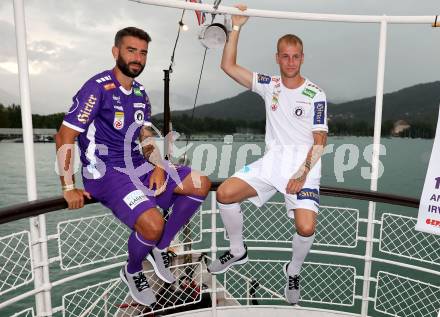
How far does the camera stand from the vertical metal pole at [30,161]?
195cm

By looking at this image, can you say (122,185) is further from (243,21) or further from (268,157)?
(243,21)

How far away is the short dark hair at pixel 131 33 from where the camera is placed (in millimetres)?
2277

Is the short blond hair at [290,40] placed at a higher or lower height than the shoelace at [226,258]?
higher

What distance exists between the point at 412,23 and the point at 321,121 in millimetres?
990

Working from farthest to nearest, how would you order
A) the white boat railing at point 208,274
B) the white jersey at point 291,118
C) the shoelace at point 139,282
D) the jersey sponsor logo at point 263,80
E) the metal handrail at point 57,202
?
1. the jersey sponsor logo at point 263,80
2. the white jersey at point 291,118
3. the shoelace at point 139,282
4. the white boat railing at point 208,274
5. the metal handrail at point 57,202

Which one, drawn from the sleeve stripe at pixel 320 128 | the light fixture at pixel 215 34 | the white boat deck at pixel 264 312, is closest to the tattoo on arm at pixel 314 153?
the sleeve stripe at pixel 320 128

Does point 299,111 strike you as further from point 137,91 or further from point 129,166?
point 129,166

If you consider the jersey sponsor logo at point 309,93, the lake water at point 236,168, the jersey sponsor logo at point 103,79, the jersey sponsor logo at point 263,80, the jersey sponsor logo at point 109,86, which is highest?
the jersey sponsor logo at point 263,80

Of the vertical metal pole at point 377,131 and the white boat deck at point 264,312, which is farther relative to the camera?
the white boat deck at point 264,312

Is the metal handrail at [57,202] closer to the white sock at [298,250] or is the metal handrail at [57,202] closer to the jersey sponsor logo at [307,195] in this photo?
the jersey sponsor logo at [307,195]

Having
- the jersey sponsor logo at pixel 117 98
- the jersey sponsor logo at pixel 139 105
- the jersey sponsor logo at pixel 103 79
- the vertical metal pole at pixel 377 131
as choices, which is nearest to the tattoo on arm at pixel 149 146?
the jersey sponsor logo at pixel 139 105

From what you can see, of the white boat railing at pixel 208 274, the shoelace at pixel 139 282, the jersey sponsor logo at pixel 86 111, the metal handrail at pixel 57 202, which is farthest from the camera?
the shoelace at pixel 139 282

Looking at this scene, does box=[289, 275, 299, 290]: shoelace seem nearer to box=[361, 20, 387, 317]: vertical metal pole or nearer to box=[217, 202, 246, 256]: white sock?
box=[217, 202, 246, 256]: white sock

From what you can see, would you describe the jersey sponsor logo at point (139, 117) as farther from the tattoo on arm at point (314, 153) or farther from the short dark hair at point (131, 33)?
the tattoo on arm at point (314, 153)
